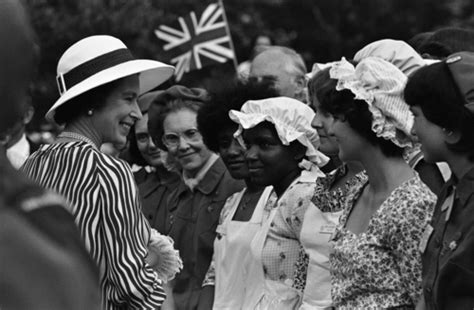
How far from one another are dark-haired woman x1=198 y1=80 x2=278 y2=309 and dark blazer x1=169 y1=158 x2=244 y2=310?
0.35 meters

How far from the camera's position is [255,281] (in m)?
6.41

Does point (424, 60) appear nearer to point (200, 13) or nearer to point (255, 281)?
point (255, 281)

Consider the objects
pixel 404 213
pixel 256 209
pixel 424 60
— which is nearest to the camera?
pixel 404 213

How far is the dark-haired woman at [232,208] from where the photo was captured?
6637 mm

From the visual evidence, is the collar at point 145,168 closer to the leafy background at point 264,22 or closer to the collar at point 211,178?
the collar at point 211,178

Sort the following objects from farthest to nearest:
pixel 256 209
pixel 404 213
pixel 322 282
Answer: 1. pixel 256 209
2. pixel 322 282
3. pixel 404 213

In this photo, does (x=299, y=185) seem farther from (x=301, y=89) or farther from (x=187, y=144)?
(x=301, y=89)

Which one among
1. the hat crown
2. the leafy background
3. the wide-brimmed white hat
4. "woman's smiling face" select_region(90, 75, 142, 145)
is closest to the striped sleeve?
"woman's smiling face" select_region(90, 75, 142, 145)

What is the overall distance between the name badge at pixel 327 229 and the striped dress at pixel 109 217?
1164 mm

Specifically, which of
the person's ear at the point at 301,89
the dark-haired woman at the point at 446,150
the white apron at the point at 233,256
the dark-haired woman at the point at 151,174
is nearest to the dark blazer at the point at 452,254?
the dark-haired woman at the point at 446,150

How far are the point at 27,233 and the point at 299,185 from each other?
14.7 ft

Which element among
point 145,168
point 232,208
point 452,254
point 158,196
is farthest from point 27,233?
point 145,168

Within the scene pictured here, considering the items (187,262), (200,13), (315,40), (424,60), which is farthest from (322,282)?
(315,40)

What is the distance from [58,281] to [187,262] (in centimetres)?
591
